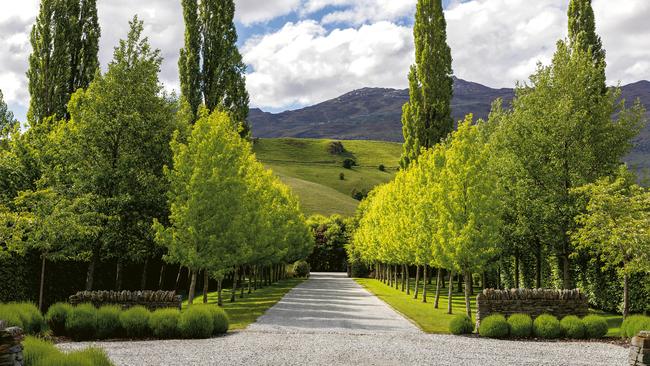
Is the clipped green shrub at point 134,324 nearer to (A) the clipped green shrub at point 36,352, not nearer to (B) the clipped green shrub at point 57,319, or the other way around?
(B) the clipped green shrub at point 57,319

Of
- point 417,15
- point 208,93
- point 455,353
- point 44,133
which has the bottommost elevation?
point 455,353

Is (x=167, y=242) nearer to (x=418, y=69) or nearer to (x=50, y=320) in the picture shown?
(x=50, y=320)

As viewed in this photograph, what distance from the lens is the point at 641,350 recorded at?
12.8 m

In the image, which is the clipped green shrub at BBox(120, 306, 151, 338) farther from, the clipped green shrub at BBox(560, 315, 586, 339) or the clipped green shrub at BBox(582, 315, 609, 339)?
the clipped green shrub at BBox(582, 315, 609, 339)

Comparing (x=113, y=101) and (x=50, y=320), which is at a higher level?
(x=113, y=101)

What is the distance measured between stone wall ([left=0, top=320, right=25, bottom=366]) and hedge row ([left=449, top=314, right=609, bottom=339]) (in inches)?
626

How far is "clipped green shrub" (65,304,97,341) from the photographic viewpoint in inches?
720

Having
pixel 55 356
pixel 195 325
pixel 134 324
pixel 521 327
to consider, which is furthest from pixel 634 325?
pixel 55 356

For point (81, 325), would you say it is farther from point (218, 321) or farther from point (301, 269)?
point (301, 269)

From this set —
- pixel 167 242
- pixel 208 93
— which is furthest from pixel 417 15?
pixel 167 242

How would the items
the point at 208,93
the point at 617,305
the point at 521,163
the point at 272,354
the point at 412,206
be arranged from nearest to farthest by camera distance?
1. the point at 272,354
2. the point at 617,305
3. the point at 521,163
4. the point at 412,206
5. the point at 208,93

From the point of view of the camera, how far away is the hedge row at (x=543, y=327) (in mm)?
19812

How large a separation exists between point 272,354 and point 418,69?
39.2 m

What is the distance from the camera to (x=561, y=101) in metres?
28.1
